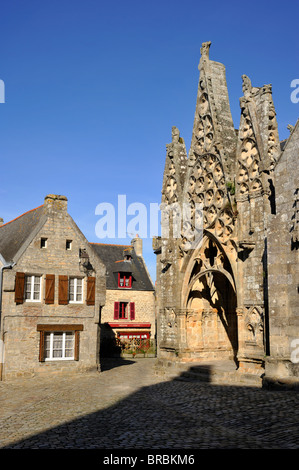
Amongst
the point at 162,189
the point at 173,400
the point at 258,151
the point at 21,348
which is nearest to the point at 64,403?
the point at 173,400

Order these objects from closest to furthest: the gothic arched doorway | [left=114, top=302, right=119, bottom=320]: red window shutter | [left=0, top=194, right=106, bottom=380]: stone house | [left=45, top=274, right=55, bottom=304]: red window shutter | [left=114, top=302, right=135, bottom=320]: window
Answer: [left=0, top=194, right=106, bottom=380]: stone house
[left=45, top=274, right=55, bottom=304]: red window shutter
the gothic arched doorway
[left=114, top=302, right=119, bottom=320]: red window shutter
[left=114, top=302, right=135, bottom=320]: window

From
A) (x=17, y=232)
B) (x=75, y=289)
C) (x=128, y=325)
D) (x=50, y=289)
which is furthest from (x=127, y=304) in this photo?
(x=50, y=289)

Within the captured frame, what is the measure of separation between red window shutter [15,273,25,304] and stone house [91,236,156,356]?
14259 millimetres

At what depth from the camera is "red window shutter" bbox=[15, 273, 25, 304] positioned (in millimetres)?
17297

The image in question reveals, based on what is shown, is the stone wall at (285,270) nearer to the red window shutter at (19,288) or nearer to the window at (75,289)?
the window at (75,289)

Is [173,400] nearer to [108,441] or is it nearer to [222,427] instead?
[222,427]

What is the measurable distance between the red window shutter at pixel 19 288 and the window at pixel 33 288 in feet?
1.40

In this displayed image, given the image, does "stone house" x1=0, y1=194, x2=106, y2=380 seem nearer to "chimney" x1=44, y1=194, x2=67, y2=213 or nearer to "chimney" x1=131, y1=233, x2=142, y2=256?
"chimney" x1=44, y1=194, x2=67, y2=213

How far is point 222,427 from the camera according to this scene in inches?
346

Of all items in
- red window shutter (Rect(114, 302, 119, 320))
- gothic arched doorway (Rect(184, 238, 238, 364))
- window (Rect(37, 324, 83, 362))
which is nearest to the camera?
window (Rect(37, 324, 83, 362))

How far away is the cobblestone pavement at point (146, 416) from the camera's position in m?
7.80

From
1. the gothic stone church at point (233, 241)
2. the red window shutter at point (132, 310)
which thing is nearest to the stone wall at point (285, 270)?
the gothic stone church at point (233, 241)

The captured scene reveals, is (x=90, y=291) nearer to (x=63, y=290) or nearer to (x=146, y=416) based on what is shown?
(x=63, y=290)

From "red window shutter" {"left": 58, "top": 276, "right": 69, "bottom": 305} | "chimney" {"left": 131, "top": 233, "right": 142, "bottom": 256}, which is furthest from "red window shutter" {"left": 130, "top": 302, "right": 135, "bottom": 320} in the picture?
"red window shutter" {"left": 58, "top": 276, "right": 69, "bottom": 305}
